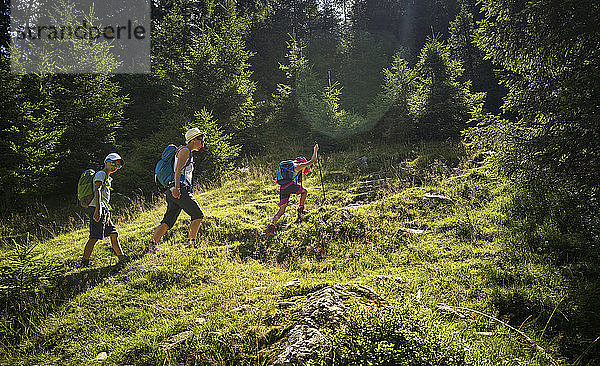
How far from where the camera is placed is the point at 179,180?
5.88 m

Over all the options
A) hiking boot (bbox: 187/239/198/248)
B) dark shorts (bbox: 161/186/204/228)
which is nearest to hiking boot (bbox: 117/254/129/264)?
dark shorts (bbox: 161/186/204/228)

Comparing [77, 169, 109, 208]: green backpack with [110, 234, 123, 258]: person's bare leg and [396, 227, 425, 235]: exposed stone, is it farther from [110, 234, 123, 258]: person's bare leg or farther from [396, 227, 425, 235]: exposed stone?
[396, 227, 425, 235]: exposed stone

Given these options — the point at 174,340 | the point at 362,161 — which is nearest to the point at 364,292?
the point at 174,340

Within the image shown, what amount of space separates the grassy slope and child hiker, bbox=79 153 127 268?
0.35 metres

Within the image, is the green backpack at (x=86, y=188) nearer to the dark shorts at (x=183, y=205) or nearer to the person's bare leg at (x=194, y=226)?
the dark shorts at (x=183, y=205)

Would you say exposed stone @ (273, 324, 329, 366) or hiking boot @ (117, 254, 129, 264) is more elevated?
Answer: exposed stone @ (273, 324, 329, 366)

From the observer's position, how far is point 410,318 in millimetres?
→ 2896

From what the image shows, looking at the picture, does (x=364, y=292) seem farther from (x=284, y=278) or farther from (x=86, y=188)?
(x=86, y=188)

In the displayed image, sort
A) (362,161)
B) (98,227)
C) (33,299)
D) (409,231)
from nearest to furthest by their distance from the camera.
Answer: (33,299), (98,227), (409,231), (362,161)

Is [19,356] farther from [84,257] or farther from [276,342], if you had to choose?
[276,342]

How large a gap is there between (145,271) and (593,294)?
286 inches

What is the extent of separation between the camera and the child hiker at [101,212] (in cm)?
569

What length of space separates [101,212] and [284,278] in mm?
3807

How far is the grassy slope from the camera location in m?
3.49
